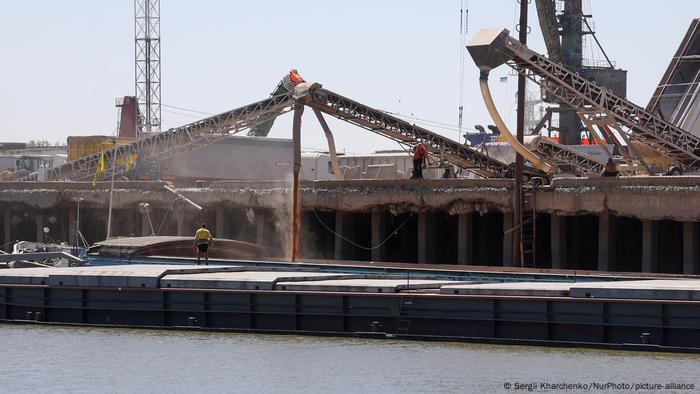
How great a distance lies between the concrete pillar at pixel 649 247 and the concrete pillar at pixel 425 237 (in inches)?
356

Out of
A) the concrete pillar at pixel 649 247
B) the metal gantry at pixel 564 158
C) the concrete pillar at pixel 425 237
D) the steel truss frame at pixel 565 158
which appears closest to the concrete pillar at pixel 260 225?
the concrete pillar at pixel 425 237

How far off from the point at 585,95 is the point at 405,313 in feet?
A: 65.3

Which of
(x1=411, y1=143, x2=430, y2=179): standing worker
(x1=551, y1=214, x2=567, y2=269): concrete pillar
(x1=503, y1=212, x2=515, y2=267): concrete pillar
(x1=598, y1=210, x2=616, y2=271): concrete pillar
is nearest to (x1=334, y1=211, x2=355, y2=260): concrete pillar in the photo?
(x1=411, y1=143, x2=430, y2=179): standing worker

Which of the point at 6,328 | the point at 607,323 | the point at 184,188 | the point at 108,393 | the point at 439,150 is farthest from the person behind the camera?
the point at 184,188

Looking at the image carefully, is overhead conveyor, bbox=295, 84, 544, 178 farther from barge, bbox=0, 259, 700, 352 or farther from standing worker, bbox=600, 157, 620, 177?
barge, bbox=0, 259, 700, 352

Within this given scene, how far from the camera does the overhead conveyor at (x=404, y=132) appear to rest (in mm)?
59688

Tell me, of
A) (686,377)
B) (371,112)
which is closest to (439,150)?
(371,112)

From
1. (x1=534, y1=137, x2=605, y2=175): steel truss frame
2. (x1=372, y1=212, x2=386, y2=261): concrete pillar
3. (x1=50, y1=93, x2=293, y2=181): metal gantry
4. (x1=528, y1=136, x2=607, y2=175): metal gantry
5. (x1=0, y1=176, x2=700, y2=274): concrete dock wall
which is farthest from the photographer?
(x1=50, y1=93, x2=293, y2=181): metal gantry

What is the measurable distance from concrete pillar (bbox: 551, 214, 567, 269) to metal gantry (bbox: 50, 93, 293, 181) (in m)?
17.5

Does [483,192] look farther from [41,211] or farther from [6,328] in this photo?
[41,211]

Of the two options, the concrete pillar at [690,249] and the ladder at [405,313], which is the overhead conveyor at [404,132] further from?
the ladder at [405,313]

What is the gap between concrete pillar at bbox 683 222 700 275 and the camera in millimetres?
47188

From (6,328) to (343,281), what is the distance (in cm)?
924

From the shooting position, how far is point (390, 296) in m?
36.8
